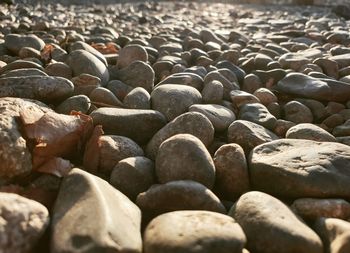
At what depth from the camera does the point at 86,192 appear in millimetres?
1400

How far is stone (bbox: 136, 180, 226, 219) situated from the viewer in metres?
1.51

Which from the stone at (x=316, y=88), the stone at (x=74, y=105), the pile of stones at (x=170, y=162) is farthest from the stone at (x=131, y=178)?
the stone at (x=316, y=88)

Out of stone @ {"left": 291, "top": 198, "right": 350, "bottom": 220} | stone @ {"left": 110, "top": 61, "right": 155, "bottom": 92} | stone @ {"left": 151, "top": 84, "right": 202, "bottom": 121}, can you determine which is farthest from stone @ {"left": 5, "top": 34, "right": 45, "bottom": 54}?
stone @ {"left": 291, "top": 198, "right": 350, "bottom": 220}

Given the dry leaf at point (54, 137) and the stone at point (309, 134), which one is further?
the stone at point (309, 134)

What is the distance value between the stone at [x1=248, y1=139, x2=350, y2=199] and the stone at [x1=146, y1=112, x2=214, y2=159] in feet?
0.84

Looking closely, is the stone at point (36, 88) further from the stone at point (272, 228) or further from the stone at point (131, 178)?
the stone at point (272, 228)

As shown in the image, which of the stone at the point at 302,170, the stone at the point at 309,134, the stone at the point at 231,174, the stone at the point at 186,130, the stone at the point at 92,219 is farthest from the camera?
the stone at the point at 309,134

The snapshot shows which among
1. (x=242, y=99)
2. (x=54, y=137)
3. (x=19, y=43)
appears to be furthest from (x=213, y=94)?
(x=19, y=43)

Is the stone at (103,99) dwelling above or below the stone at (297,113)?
above

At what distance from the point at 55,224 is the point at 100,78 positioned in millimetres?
1594

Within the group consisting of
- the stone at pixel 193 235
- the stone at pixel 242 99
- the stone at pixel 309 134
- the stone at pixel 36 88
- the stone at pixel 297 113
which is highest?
the stone at pixel 36 88

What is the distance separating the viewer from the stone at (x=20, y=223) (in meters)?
1.20

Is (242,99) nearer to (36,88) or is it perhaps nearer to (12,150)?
(36,88)

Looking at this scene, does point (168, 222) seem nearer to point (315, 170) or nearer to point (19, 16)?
point (315, 170)
